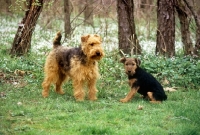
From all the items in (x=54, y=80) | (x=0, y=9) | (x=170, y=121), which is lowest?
(x=170, y=121)

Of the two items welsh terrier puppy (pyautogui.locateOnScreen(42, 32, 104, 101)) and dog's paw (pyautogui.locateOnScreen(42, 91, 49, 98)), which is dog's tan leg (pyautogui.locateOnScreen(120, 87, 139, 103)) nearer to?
welsh terrier puppy (pyautogui.locateOnScreen(42, 32, 104, 101))

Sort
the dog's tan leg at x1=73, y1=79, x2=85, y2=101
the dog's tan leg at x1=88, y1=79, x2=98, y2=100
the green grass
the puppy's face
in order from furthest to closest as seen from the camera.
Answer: the dog's tan leg at x1=88, y1=79, x2=98, y2=100, the dog's tan leg at x1=73, y1=79, x2=85, y2=101, the puppy's face, the green grass

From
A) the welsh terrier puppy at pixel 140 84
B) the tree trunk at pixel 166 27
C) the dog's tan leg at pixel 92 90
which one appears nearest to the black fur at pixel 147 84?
the welsh terrier puppy at pixel 140 84

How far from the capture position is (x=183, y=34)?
13.6 m

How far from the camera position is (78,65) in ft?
28.5

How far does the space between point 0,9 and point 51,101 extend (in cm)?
1532

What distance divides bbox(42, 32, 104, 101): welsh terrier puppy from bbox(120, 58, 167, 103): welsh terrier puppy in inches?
28.3

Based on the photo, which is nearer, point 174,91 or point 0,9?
point 174,91

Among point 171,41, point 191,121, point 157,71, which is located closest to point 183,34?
point 171,41

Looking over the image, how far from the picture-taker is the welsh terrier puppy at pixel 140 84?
8.60 metres

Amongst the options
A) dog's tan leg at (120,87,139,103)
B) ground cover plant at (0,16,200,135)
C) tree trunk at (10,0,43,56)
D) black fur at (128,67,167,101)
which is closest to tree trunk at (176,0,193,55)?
ground cover plant at (0,16,200,135)

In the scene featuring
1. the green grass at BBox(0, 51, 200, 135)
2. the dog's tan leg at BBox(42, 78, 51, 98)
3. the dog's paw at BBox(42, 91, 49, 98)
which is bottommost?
the green grass at BBox(0, 51, 200, 135)

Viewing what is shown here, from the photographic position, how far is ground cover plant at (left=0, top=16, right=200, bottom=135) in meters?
6.53

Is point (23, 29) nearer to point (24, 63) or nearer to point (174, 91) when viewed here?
point (24, 63)
